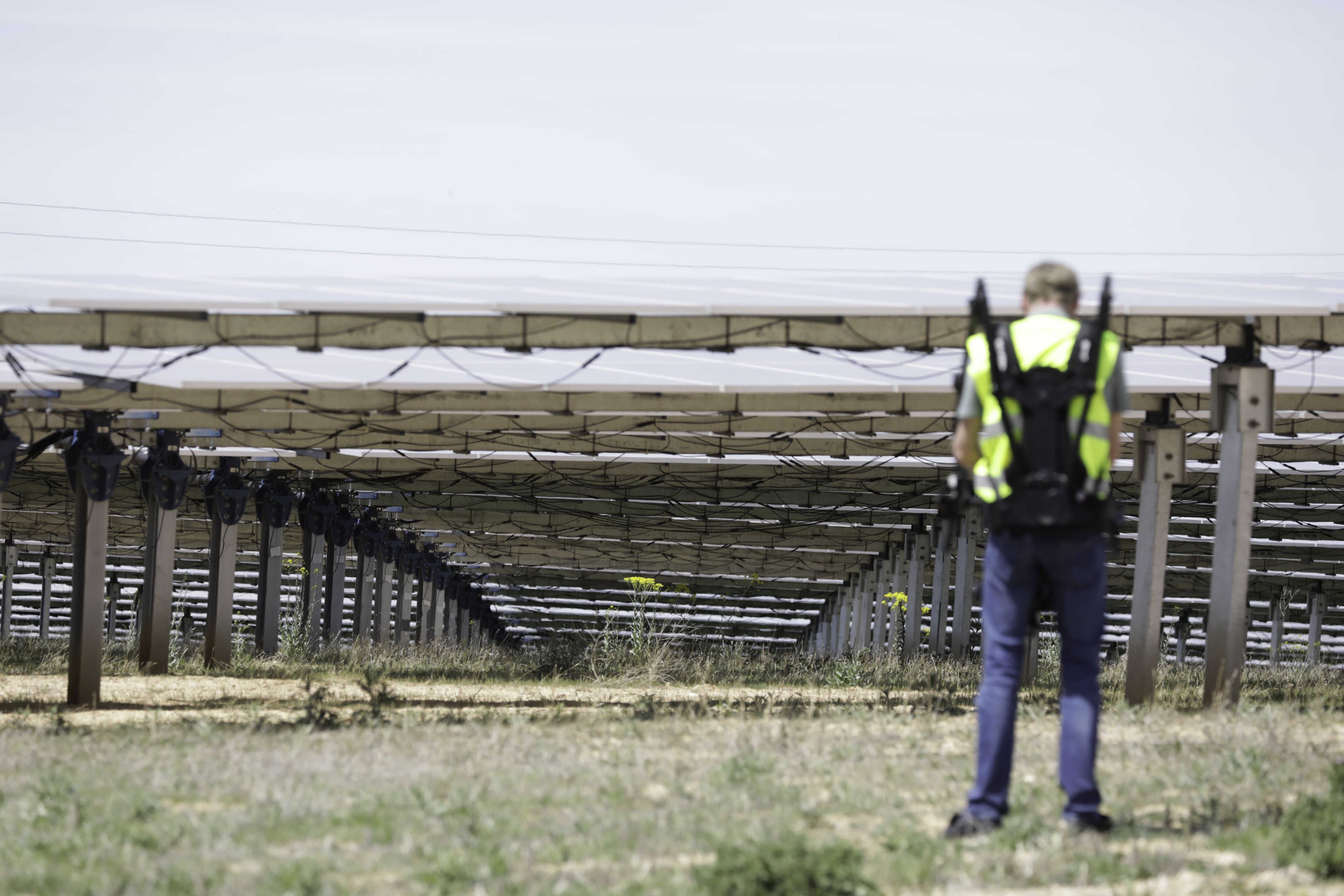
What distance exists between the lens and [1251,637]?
123 ft

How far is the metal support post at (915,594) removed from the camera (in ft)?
83.7

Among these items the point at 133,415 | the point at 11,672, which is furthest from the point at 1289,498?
the point at 11,672

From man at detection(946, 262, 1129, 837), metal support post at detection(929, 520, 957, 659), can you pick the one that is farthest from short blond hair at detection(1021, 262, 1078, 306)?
metal support post at detection(929, 520, 957, 659)

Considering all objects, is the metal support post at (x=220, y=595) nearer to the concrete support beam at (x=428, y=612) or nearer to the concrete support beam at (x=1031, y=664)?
the concrete support beam at (x=1031, y=664)

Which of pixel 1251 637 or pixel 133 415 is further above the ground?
pixel 133 415

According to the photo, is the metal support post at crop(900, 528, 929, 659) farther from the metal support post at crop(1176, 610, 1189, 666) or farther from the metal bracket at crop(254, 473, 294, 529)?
the metal bracket at crop(254, 473, 294, 529)

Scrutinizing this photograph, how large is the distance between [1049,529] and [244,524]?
3103 centimetres

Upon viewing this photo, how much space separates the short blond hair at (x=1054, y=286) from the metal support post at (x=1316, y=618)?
87.9 ft

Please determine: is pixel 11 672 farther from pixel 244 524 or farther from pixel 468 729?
pixel 244 524

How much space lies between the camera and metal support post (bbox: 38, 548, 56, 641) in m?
36.5

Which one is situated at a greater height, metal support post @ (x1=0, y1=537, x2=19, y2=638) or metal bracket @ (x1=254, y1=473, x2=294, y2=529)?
metal bracket @ (x1=254, y1=473, x2=294, y2=529)

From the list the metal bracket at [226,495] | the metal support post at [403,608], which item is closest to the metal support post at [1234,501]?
the metal bracket at [226,495]

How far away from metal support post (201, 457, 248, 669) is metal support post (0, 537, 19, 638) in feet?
51.9

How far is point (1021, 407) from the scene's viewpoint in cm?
512
